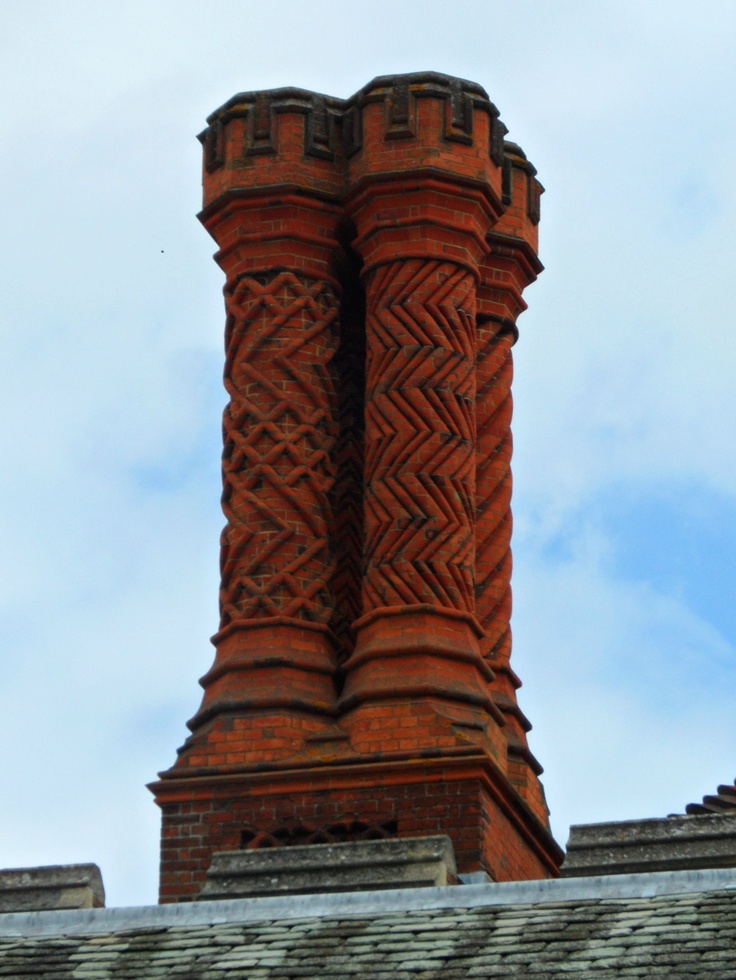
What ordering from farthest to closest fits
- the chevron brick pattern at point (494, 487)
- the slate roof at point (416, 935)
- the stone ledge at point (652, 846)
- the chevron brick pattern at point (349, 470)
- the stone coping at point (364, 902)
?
the chevron brick pattern at point (494, 487), the chevron brick pattern at point (349, 470), the stone ledge at point (652, 846), the stone coping at point (364, 902), the slate roof at point (416, 935)

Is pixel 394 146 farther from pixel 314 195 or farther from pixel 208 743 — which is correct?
pixel 208 743

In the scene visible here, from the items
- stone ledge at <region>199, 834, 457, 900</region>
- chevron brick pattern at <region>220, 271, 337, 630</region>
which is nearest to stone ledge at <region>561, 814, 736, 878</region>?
stone ledge at <region>199, 834, 457, 900</region>

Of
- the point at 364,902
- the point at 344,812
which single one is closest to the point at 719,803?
the point at 344,812

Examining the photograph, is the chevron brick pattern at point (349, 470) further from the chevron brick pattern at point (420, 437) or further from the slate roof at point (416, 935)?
the slate roof at point (416, 935)

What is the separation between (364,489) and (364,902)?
16.1ft

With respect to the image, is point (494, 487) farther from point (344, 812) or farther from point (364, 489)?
point (344, 812)

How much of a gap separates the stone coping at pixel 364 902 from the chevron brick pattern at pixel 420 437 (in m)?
4.08

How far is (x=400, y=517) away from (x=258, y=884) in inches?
134

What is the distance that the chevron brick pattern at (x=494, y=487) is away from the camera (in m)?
21.7

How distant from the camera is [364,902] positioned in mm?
16422

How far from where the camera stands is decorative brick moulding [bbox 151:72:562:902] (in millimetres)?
19875

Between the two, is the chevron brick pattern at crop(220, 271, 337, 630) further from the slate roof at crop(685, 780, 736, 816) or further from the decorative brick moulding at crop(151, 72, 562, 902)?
the slate roof at crop(685, 780, 736, 816)

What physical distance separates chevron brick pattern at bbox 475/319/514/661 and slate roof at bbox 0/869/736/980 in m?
5.15

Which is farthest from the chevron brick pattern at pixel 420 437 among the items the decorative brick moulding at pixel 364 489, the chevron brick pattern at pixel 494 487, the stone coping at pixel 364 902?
the stone coping at pixel 364 902
